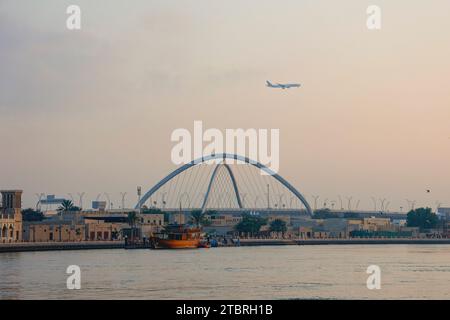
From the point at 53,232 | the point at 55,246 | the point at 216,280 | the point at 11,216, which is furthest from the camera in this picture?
the point at 53,232

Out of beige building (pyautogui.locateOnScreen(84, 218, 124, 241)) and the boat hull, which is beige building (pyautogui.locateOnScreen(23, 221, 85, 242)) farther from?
the boat hull

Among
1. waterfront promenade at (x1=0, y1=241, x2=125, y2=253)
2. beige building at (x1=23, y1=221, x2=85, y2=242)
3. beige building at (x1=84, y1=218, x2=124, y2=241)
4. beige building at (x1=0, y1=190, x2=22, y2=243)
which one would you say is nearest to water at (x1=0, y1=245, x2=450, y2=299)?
waterfront promenade at (x1=0, y1=241, x2=125, y2=253)

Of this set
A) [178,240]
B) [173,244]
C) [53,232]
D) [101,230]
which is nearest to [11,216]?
[53,232]

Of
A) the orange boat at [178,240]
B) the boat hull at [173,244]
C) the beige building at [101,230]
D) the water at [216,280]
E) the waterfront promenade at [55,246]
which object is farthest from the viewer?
the beige building at [101,230]

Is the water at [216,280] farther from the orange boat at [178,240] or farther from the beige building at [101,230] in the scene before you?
the beige building at [101,230]

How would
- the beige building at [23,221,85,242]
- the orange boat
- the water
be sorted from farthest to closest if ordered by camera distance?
the beige building at [23,221,85,242], the orange boat, the water

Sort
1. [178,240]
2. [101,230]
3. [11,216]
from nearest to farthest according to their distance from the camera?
[178,240], [11,216], [101,230]

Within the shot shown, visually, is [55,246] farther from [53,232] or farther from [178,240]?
[53,232]

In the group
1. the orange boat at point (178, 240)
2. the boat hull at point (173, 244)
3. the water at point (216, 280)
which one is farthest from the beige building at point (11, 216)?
the water at point (216, 280)
